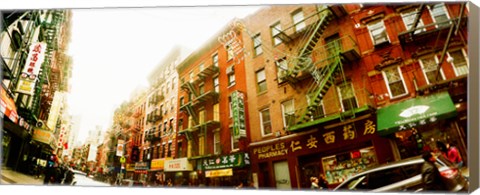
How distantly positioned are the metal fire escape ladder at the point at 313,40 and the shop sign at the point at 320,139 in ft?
9.19

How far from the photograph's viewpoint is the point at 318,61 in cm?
1077

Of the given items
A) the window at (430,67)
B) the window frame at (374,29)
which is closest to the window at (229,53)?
the window frame at (374,29)

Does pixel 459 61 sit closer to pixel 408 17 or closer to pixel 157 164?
pixel 408 17

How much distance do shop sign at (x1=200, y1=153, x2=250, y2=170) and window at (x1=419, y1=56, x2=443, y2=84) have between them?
7.76 m

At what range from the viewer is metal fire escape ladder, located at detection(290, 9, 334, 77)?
10.5 m

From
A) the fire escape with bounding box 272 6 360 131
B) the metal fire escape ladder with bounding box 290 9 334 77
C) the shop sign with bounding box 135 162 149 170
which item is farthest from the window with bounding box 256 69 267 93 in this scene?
the shop sign with bounding box 135 162 149 170

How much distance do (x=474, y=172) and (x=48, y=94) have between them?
676 inches

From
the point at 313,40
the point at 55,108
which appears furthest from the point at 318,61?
the point at 55,108

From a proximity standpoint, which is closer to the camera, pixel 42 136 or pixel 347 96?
pixel 347 96

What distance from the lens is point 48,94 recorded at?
13492 millimetres

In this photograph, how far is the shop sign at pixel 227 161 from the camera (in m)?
12.3

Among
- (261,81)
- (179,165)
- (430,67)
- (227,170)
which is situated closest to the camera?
(430,67)

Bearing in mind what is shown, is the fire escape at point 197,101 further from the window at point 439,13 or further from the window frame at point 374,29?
the window at point 439,13

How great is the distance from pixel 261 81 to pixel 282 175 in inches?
191
